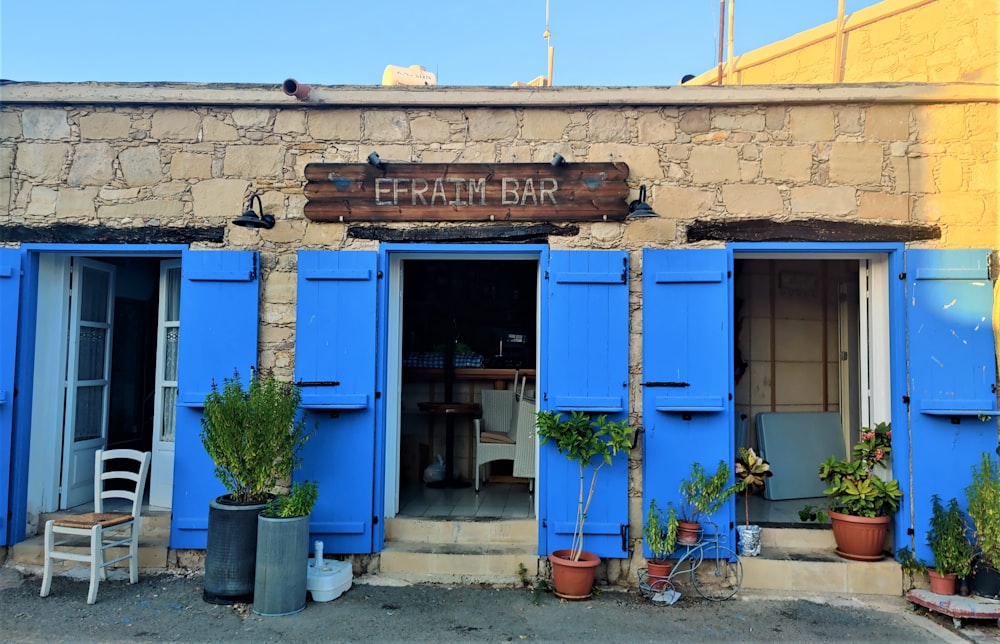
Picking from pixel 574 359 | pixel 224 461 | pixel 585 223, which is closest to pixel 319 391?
pixel 224 461

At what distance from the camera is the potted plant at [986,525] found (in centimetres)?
416

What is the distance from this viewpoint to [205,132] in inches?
196

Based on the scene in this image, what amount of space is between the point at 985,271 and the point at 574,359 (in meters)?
2.76

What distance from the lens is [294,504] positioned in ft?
13.9

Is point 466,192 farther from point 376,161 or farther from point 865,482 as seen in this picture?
point 865,482

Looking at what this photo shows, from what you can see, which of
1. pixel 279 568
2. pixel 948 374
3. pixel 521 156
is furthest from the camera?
pixel 521 156

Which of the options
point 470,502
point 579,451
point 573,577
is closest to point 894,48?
point 579,451

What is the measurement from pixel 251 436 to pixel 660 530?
2.65 meters

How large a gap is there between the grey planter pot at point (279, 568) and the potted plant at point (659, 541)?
2174 mm

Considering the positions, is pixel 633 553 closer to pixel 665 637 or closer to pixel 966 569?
pixel 665 637

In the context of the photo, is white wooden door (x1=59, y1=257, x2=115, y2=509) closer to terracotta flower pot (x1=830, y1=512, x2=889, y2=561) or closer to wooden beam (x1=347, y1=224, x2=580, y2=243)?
wooden beam (x1=347, y1=224, x2=580, y2=243)

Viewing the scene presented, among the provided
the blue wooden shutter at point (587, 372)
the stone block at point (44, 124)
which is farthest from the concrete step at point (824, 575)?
the stone block at point (44, 124)

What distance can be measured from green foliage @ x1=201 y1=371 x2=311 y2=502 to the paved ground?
0.75 m

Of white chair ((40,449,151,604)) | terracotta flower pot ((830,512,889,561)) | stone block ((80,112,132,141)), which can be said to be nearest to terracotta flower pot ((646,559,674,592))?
terracotta flower pot ((830,512,889,561))
